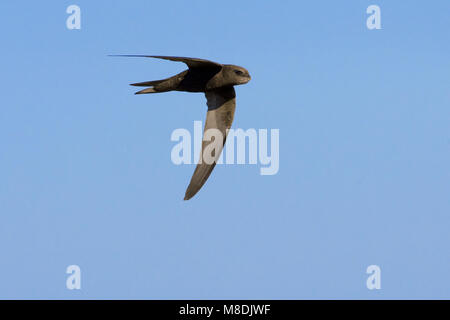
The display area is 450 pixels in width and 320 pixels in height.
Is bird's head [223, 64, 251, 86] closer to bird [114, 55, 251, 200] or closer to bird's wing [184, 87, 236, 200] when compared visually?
bird [114, 55, 251, 200]

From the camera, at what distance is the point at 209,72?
1376 cm

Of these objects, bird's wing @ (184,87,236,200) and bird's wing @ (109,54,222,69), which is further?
bird's wing @ (184,87,236,200)

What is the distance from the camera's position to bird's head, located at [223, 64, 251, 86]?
13680 millimetres

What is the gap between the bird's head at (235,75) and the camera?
1368cm

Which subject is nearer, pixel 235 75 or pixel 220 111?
pixel 235 75

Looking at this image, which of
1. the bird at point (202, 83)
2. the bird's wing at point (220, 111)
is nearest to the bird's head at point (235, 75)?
the bird at point (202, 83)

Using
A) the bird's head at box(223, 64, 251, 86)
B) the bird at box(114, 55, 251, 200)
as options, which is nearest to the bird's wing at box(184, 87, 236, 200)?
the bird at box(114, 55, 251, 200)

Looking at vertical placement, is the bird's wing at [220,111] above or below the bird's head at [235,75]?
below

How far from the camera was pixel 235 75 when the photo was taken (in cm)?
1368

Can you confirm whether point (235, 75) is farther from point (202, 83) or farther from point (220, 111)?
point (220, 111)

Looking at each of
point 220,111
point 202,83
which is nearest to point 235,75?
point 202,83

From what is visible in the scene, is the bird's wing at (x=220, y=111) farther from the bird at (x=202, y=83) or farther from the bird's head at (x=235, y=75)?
the bird's head at (x=235, y=75)
